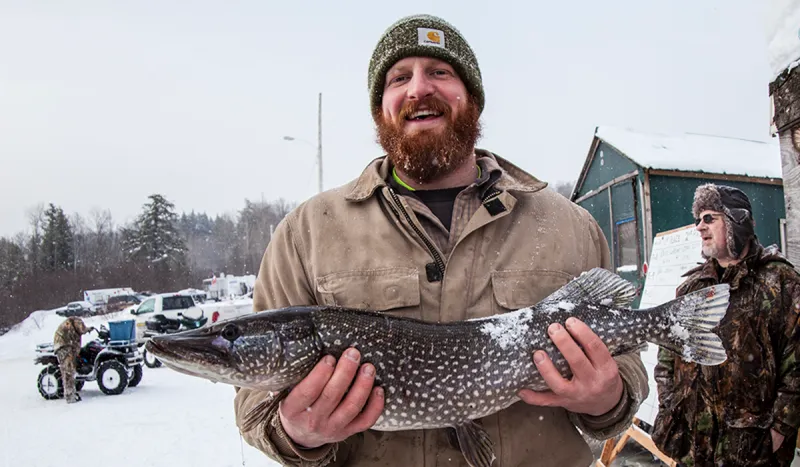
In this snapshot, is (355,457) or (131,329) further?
(131,329)

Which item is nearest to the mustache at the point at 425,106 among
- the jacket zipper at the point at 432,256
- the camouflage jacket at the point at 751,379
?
the jacket zipper at the point at 432,256

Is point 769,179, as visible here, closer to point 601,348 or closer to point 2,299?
point 601,348

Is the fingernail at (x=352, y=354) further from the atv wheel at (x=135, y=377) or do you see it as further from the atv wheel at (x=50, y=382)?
the atv wheel at (x=135, y=377)

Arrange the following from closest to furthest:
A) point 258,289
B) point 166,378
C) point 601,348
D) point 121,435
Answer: point 601,348
point 258,289
point 121,435
point 166,378

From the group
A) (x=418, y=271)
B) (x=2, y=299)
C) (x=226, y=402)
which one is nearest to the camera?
(x=418, y=271)

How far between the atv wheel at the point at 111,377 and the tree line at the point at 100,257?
2550cm

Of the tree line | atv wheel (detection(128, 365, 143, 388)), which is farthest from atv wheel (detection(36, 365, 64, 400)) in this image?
the tree line

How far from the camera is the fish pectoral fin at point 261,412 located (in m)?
2.02

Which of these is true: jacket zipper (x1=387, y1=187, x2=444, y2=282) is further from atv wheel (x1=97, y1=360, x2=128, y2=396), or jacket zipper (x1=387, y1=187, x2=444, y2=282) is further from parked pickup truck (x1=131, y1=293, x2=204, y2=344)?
parked pickup truck (x1=131, y1=293, x2=204, y2=344)

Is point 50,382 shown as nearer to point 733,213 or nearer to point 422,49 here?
point 422,49

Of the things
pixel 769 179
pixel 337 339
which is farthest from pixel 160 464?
pixel 769 179

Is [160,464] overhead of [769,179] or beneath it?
beneath

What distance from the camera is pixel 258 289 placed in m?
2.37

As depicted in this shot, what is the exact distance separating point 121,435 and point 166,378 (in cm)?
581
